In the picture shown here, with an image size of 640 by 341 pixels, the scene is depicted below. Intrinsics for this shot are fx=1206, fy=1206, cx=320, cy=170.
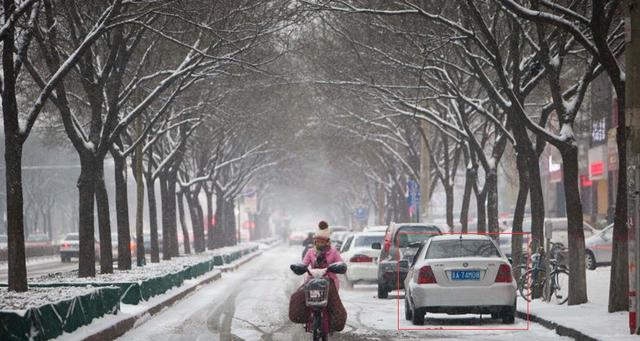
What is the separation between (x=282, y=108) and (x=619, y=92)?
37.6 metres

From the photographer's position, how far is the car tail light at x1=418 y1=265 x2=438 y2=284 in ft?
61.0

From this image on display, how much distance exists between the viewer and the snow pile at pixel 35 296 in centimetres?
1566

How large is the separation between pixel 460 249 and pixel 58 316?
6.85 metres

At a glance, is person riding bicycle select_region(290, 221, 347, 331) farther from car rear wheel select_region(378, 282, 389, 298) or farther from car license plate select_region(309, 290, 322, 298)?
car rear wheel select_region(378, 282, 389, 298)

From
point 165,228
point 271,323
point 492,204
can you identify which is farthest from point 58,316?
point 165,228

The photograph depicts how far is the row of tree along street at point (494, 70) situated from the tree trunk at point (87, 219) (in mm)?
6387

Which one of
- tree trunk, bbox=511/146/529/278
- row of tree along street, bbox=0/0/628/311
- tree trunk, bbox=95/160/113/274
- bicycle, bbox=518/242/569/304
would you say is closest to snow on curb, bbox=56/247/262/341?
tree trunk, bbox=95/160/113/274

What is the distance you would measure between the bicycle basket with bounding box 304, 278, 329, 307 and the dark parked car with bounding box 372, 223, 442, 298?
11.5m

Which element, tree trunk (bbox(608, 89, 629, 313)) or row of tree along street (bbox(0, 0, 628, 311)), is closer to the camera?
tree trunk (bbox(608, 89, 629, 313))

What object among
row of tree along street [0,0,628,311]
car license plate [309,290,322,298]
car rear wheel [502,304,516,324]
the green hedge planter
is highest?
row of tree along street [0,0,628,311]

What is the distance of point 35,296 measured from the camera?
1792 cm

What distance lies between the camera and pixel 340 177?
99.4 m

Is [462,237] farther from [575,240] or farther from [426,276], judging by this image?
[575,240]

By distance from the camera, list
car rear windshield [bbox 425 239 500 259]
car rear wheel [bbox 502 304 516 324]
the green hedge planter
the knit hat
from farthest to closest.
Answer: car rear windshield [bbox 425 239 500 259] < car rear wheel [bbox 502 304 516 324] < the knit hat < the green hedge planter
